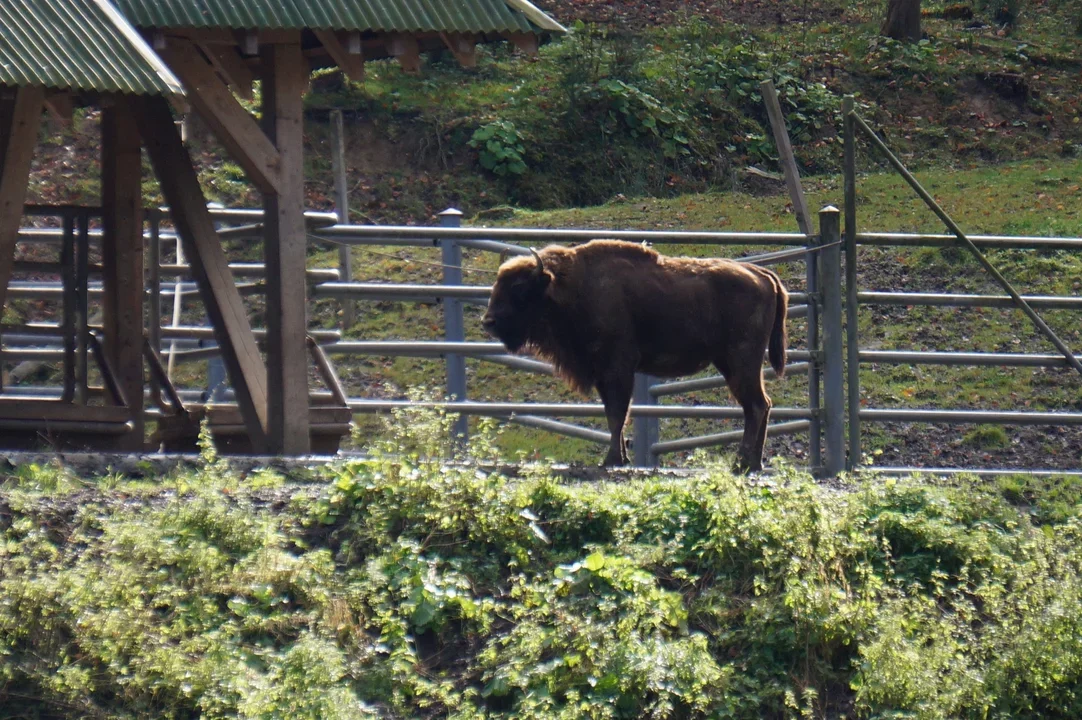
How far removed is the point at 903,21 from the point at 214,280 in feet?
60.8

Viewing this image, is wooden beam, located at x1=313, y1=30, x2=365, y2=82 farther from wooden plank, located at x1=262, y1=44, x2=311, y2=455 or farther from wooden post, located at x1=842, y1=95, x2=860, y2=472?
wooden post, located at x1=842, y1=95, x2=860, y2=472

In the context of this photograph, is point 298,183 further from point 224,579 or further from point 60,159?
point 60,159

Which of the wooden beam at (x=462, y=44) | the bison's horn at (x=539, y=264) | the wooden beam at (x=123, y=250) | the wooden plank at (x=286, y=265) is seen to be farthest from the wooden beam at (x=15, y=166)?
the bison's horn at (x=539, y=264)

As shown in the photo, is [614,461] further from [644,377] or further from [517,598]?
[517,598]

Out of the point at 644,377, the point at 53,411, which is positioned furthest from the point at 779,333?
the point at 53,411

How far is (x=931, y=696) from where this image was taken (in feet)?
18.6

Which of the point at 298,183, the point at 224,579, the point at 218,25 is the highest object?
the point at 218,25

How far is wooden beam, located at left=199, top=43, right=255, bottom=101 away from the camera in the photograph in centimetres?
932

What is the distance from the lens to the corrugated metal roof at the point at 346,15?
811cm

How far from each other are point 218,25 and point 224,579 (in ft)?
12.0

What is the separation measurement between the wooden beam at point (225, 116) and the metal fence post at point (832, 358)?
3.59 meters

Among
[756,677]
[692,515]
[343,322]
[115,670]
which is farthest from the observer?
[343,322]

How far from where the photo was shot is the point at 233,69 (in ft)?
31.5

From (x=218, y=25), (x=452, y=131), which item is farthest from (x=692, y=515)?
(x=452, y=131)
